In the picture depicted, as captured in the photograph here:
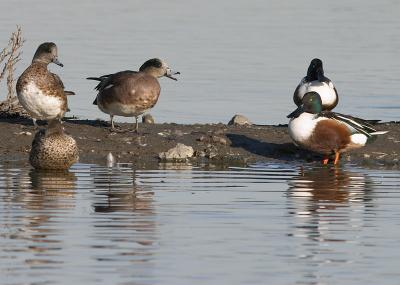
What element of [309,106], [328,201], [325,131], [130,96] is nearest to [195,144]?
[130,96]

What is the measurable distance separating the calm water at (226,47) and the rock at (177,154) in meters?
2.59

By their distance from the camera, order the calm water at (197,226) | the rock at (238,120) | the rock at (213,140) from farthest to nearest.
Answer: the rock at (238,120) → the rock at (213,140) → the calm water at (197,226)

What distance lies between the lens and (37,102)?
14.6 metres

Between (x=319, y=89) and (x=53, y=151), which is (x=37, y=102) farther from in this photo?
(x=319, y=89)

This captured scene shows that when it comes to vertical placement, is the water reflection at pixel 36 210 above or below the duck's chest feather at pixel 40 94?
below

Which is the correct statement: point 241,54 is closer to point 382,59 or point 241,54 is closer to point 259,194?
point 382,59

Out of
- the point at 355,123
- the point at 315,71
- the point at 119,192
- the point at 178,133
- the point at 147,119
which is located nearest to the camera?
the point at 119,192

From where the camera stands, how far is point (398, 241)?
9.83 m

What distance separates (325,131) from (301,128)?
0.25 meters

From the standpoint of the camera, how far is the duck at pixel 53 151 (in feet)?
43.2

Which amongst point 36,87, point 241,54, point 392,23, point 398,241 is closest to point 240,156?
point 36,87

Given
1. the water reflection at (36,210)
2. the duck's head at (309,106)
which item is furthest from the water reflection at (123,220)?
the duck's head at (309,106)

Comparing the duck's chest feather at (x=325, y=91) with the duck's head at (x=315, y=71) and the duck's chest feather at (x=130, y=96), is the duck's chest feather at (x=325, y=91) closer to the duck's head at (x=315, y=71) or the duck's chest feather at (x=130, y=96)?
the duck's head at (x=315, y=71)

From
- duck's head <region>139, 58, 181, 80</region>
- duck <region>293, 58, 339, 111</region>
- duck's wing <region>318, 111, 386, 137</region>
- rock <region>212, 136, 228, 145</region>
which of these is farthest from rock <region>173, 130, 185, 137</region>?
duck <region>293, 58, 339, 111</region>
